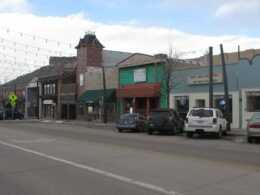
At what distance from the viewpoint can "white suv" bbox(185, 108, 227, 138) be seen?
24781mm

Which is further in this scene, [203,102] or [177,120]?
[203,102]

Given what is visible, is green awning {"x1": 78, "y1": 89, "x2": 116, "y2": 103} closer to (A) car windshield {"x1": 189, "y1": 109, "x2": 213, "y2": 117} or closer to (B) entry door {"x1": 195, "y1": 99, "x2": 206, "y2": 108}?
(B) entry door {"x1": 195, "y1": 99, "x2": 206, "y2": 108}

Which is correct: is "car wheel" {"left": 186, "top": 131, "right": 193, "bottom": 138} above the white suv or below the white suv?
below

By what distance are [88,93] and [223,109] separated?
69.8ft

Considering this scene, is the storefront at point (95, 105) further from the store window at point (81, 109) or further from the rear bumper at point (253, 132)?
the rear bumper at point (253, 132)

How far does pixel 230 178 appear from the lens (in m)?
9.96

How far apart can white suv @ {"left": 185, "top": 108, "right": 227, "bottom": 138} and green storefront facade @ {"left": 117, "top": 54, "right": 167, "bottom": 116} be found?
14.0 metres

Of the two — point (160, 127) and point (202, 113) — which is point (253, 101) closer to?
point (160, 127)

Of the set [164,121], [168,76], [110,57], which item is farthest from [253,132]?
[110,57]

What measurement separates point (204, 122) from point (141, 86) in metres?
17.8

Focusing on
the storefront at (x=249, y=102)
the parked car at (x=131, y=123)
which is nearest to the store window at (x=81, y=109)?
the parked car at (x=131, y=123)

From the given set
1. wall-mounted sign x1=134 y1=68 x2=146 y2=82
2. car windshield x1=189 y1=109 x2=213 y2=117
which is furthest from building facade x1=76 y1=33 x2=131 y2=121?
car windshield x1=189 y1=109 x2=213 y2=117

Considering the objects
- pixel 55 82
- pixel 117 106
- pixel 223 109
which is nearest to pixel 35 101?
pixel 55 82

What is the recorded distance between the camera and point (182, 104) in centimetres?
3797
